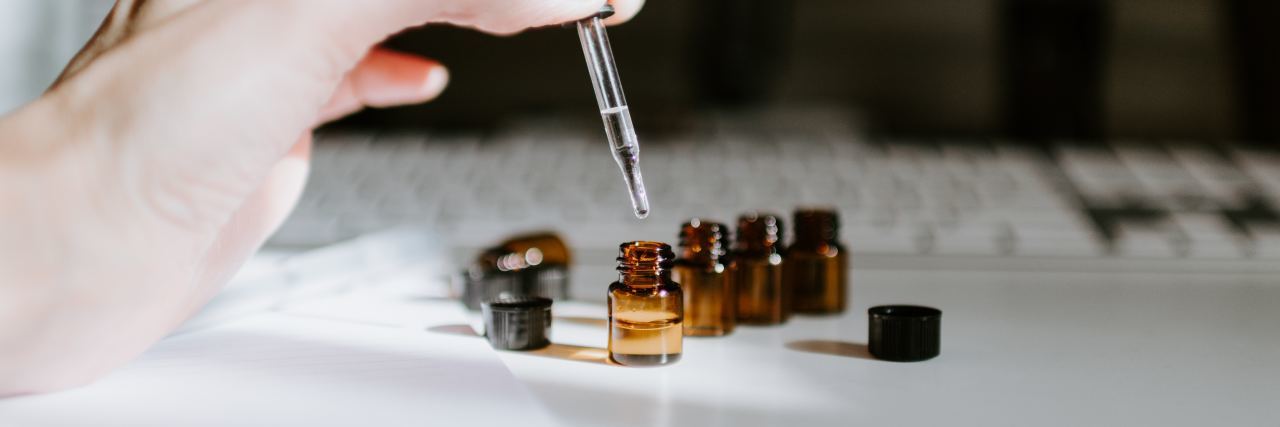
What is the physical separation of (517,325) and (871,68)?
1.07 metres

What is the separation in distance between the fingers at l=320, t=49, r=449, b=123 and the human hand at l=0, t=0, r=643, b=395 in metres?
0.20

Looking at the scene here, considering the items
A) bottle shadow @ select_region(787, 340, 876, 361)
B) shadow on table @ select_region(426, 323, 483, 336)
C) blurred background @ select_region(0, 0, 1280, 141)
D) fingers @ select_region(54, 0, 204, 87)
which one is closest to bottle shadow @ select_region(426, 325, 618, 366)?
shadow on table @ select_region(426, 323, 483, 336)

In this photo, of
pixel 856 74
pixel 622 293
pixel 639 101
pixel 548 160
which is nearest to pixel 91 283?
pixel 622 293

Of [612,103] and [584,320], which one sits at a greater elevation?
[612,103]

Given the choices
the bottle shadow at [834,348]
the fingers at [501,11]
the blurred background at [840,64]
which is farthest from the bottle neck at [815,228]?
the blurred background at [840,64]

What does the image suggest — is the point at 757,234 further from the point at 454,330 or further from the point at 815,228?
the point at 454,330

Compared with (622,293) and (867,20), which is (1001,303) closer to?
(622,293)

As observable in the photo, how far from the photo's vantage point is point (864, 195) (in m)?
0.97

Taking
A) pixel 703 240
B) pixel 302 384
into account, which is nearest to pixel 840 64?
pixel 703 240

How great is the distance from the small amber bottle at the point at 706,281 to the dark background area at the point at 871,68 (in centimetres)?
79

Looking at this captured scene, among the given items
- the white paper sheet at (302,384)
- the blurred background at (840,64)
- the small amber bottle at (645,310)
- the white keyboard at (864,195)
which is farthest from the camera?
the blurred background at (840,64)

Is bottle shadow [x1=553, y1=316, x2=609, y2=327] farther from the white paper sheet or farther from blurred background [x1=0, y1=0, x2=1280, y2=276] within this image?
blurred background [x1=0, y1=0, x2=1280, y2=276]

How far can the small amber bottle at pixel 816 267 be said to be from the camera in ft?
2.33

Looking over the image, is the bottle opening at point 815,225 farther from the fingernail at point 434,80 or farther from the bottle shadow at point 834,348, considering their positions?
the fingernail at point 434,80
